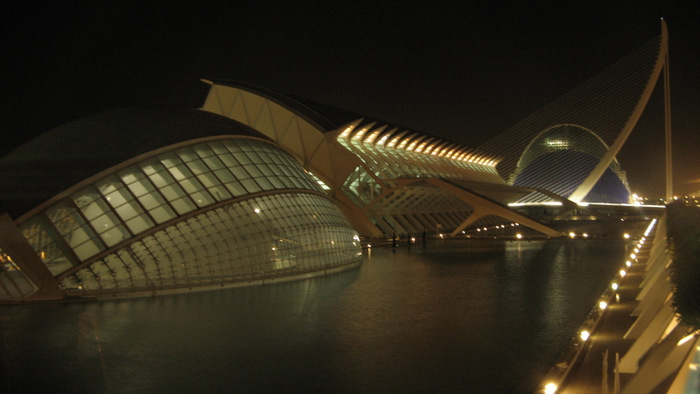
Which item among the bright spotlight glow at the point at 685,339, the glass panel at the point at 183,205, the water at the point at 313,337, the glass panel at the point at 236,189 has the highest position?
the glass panel at the point at 236,189

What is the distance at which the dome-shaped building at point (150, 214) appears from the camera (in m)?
17.3

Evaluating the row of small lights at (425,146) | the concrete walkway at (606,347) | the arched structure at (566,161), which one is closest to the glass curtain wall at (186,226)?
the concrete walkway at (606,347)

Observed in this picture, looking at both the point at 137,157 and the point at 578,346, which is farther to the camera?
the point at 137,157

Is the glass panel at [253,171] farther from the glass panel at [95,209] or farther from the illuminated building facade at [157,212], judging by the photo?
the glass panel at [95,209]

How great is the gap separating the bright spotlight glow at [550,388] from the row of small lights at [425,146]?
39024 mm

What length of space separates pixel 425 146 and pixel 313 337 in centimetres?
5340

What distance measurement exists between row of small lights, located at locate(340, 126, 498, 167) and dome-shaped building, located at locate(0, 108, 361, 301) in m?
23.3

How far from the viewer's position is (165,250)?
60.8ft

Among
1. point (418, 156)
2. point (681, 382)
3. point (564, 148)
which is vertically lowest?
point (681, 382)

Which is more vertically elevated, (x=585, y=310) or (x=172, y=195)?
(x=172, y=195)

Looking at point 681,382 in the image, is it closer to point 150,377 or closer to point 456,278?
point 150,377

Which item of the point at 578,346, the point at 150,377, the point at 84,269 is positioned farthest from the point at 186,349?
the point at 84,269

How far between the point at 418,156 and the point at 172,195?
43.8 metres

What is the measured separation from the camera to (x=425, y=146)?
6362cm
